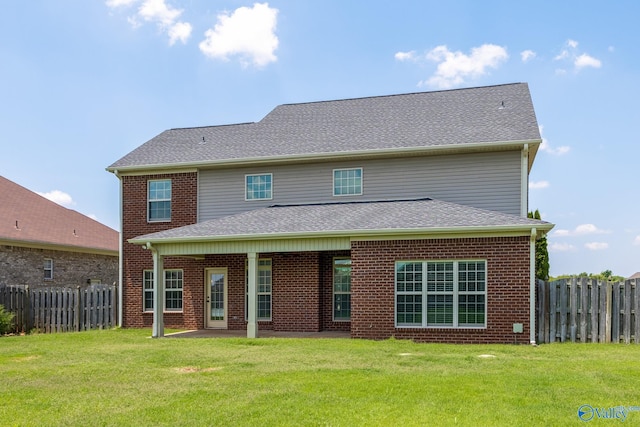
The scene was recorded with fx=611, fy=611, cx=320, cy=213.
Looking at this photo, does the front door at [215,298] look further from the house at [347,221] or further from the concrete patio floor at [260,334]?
the concrete patio floor at [260,334]

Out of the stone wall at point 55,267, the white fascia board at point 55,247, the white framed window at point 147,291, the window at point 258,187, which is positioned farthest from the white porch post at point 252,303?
the white fascia board at point 55,247

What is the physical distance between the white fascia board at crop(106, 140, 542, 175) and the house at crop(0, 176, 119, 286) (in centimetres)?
554

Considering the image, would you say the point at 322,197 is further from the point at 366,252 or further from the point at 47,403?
the point at 47,403

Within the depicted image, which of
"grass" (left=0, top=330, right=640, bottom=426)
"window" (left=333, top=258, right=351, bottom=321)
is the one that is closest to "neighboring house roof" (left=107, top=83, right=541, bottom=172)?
"window" (left=333, top=258, right=351, bottom=321)

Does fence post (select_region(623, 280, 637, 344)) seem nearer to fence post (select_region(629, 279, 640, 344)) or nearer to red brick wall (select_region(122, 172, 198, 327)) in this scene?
fence post (select_region(629, 279, 640, 344))

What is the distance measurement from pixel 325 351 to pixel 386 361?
6.91 feet

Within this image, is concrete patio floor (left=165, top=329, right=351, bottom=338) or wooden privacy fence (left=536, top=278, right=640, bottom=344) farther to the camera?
concrete patio floor (left=165, top=329, right=351, bottom=338)

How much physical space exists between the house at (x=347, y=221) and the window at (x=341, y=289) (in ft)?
0.15

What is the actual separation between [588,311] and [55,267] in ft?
67.8

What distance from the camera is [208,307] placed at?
20594mm

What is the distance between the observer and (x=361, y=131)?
2100 cm

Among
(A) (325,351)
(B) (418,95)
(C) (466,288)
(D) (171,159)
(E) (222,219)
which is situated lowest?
(A) (325,351)

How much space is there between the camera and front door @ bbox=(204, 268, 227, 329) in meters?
20.4

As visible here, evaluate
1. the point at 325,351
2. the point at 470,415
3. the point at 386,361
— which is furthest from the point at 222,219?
the point at 470,415
